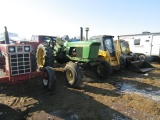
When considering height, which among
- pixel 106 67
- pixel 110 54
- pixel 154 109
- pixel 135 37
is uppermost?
pixel 135 37

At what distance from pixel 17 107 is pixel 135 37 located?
13.4 metres

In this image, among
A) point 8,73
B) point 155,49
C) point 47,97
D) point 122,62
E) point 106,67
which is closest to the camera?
point 8,73

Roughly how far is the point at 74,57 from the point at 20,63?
9.46 feet

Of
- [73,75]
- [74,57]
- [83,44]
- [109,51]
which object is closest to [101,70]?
[109,51]

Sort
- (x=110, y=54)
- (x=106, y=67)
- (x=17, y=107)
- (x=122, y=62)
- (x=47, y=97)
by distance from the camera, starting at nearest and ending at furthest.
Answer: (x=17, y=107) → (x=47, y=97) → (x=106, y=67) → (x=110, y=54) → (x=122, y=62)

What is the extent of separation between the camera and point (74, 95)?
17.7 feet

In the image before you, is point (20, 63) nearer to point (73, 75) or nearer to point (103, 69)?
point (73, 75)

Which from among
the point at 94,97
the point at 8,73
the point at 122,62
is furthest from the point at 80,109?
the point at 122,62

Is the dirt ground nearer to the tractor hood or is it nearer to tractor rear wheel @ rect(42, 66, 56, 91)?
tractor rear wheel @ rect(42, 66, 56, 91)

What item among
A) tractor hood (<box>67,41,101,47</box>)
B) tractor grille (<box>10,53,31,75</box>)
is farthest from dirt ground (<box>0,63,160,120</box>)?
tractor hood (<box>67,41,101,47</box>)

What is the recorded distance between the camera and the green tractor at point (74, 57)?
20.4 feet

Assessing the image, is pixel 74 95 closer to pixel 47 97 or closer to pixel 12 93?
pixel 47 97

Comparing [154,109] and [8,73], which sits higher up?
[8,73]

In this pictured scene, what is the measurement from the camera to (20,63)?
16.3ft
